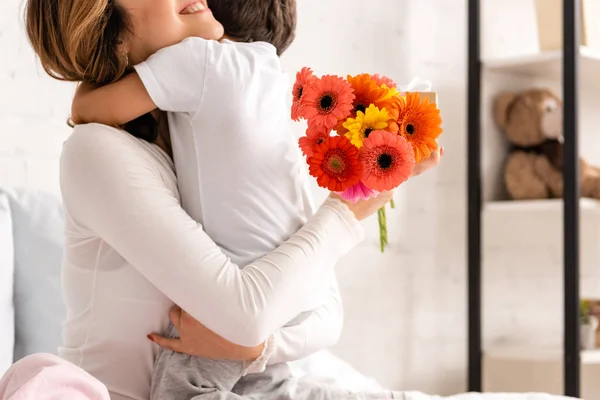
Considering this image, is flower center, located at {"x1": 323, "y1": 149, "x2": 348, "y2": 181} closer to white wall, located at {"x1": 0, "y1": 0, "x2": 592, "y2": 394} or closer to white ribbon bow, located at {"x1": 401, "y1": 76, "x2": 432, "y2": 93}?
white ribbon bow, located at {"x1": 401, "y1": 76, "x2": 432, "y2": 93}

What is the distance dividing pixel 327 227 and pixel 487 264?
1.98 meters

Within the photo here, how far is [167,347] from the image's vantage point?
1.12 metres

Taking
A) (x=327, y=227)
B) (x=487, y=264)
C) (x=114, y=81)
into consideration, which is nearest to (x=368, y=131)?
(x=327, y=227)

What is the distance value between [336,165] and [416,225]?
67.7 inches

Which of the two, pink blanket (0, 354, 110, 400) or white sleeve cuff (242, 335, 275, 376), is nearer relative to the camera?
pink blanket (0, 354, 110, 400)

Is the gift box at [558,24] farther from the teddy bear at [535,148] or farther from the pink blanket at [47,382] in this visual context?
the pink blanket at [47,382]

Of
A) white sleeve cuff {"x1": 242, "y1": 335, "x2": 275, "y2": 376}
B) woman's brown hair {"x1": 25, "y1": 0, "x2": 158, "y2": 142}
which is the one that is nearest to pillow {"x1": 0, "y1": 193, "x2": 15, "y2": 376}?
woman's brown hair {"x1": 25, "y1": 0, "x2": 158, "y2": 142}

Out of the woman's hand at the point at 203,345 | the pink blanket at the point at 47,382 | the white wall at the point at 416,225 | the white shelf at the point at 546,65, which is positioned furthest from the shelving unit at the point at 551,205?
the pink blanket at the point at 47,382

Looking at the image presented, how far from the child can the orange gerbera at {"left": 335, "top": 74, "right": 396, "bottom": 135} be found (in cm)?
12

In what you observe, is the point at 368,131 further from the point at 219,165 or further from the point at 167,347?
the point at 167,347

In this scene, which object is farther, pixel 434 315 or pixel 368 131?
pixel 434 315

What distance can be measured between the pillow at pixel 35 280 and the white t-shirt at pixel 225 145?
576mm

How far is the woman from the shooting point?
104 cm

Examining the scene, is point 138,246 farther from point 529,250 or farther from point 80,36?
point 529,250
